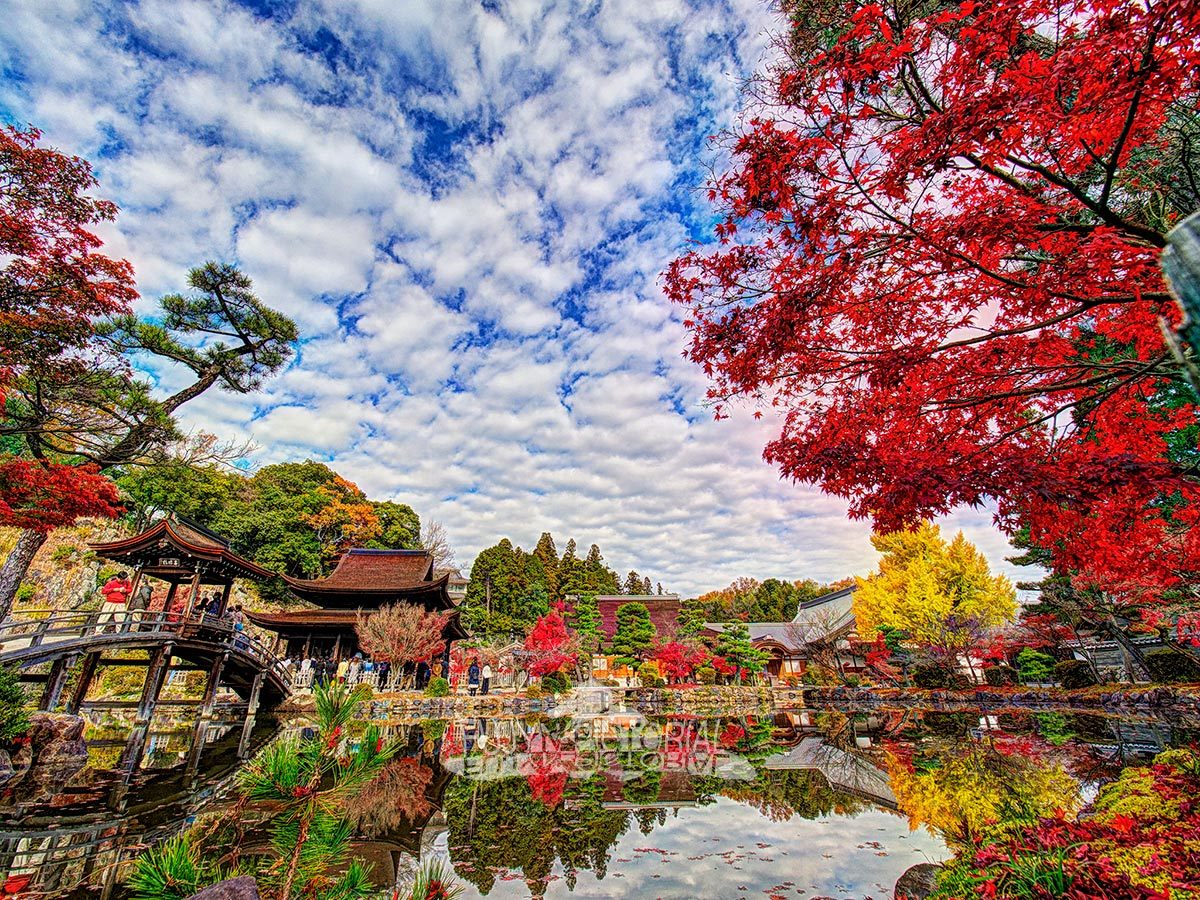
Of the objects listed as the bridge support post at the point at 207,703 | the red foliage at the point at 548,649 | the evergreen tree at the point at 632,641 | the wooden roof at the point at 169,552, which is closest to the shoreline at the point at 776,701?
the red foliage at the point at 548,649

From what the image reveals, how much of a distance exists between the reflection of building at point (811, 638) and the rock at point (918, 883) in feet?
80.3

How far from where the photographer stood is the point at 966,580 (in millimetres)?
23500

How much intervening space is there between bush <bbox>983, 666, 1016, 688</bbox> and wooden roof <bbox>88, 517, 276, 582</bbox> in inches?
Answer: 1148

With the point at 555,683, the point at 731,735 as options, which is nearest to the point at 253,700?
the point at 555,683

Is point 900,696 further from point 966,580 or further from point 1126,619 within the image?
point 1126,619

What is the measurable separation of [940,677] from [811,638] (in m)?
11.5

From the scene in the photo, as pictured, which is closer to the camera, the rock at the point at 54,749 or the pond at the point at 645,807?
the pond at the point at 645,807

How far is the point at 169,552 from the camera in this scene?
571 inches

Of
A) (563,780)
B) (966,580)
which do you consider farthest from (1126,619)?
(563,780)

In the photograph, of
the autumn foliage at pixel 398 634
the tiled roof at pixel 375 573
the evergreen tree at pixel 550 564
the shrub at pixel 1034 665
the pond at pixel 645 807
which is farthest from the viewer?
the evergreen tree at pixel 550 564

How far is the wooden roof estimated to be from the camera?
13.9 metres

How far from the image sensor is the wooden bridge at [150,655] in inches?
Answer: 395

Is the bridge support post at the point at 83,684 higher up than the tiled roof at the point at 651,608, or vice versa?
the tiled roof at the point at 651,608

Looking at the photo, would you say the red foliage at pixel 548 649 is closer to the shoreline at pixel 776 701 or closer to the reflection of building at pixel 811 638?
the shoreline at pixel 776 701
